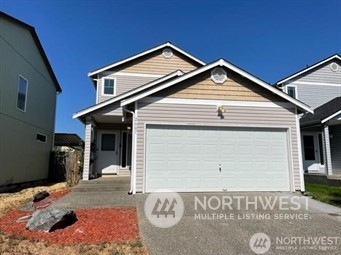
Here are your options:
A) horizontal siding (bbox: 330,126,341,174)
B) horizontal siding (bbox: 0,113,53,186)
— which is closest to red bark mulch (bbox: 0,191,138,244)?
horizontal siding (bbox: 0,113,53,186)

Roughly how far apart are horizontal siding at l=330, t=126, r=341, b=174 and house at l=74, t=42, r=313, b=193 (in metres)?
6.99

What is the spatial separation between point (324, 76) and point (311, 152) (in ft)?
17.2

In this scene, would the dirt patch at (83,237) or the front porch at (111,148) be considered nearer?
the dirt patch at (83,237)

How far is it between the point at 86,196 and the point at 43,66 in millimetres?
10940

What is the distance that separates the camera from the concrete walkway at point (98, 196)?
25.9 feet

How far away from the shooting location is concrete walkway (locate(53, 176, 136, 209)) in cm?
790

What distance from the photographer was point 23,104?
13828 millimetres

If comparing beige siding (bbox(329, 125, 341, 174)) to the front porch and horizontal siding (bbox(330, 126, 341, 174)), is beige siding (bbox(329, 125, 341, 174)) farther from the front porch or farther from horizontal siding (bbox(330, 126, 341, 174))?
the front porch

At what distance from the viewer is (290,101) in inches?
403

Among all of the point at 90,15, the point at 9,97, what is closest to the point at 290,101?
the point at 90,15

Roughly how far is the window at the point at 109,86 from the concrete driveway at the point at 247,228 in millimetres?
8395

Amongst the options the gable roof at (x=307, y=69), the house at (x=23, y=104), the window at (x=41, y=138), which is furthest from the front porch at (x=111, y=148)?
the gable roof at (x=307, y=69)

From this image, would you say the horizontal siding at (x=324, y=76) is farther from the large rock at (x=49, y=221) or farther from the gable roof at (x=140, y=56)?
the large rock at (x=49, y=221)

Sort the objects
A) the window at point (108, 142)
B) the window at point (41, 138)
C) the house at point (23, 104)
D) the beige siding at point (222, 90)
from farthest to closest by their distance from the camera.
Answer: the window at point (41, 138), the window at point (108, 142), the house at point (23, 104), the beige siding at point (222, 90)
